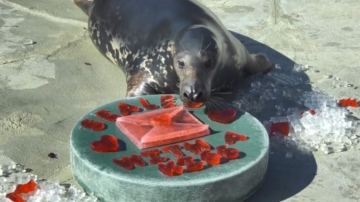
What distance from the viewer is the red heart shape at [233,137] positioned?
3441 mm

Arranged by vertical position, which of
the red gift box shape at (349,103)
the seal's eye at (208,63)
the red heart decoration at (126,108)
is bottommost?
the red gift box shape at (349,103)

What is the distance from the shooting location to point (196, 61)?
379 cm

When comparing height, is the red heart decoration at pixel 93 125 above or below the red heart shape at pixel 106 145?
below

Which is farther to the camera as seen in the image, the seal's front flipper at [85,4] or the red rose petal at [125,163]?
the seal's front flipper at [85,4]

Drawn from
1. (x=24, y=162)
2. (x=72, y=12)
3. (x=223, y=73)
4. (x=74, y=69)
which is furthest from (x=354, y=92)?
(x=72, y=12)

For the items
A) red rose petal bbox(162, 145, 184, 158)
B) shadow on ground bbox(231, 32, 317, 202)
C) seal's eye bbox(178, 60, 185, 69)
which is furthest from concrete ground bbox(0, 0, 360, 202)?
seal's eye bbox(178, 60, 185, 69)

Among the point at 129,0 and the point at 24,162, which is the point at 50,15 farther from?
the point at 24,162

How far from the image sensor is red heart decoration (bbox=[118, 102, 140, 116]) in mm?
3700

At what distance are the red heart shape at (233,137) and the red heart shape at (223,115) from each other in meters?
0.16

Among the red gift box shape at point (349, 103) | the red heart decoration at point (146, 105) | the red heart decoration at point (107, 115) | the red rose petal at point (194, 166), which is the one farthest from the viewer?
the red gift box shape at point (349, 103)

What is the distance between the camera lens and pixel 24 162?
3602 mm

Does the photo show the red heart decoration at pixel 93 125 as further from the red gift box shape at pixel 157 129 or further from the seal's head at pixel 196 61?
the seal's head at pixel 196 61

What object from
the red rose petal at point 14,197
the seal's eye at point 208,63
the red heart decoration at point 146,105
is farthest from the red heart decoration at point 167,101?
the red rose petal at point 14,197

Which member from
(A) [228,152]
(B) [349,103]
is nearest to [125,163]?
(A) [228,152]
